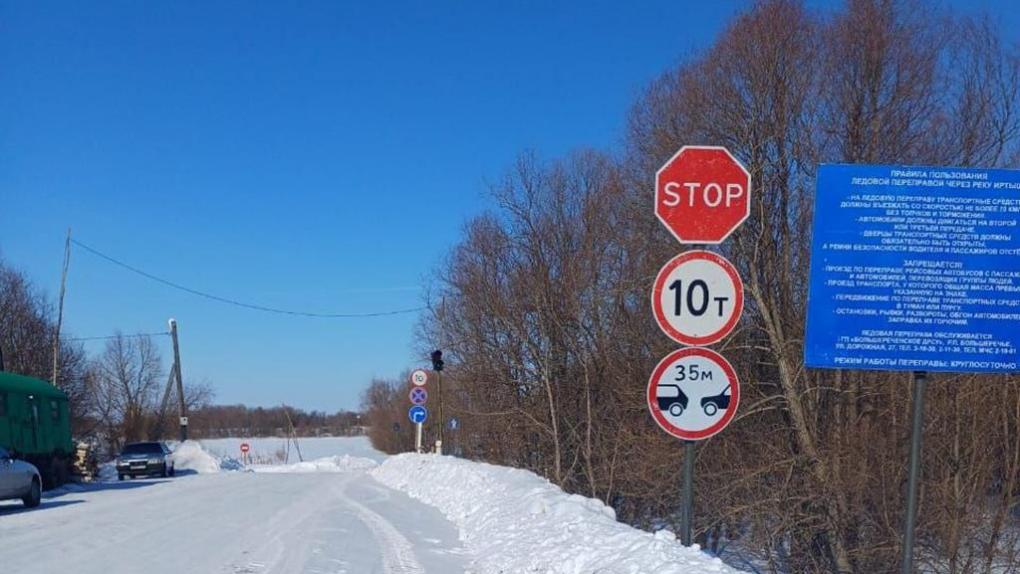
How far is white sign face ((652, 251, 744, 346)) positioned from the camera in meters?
7.09

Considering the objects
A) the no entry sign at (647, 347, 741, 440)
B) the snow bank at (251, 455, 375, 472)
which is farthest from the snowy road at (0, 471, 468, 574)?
the snow bank at (251, 455, 375, 472)

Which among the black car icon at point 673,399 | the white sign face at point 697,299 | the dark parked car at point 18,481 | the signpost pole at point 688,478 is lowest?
the dark parked car at point 18,481

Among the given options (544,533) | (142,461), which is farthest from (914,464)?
(142,461)

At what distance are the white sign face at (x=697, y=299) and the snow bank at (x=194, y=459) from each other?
148 feet

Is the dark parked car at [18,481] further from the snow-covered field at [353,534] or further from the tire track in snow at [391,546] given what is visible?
the tire track in snow at [391,546]

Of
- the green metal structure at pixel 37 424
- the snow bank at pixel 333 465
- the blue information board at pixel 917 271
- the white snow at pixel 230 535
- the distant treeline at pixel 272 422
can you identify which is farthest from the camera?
the distant treeline at pixel 272 422

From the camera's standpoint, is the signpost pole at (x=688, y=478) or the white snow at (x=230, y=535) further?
the white snow at (x=230, y=535)

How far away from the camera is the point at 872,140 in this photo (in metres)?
20.2

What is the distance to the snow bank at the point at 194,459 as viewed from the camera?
160 ft

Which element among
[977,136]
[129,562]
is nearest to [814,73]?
[977,136]

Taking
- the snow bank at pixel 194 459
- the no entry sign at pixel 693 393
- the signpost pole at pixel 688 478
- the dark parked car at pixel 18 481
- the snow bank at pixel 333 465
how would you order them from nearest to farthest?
the no entry sign at pixel 693 393 < the signpost pole at pixel 688 478 < the dark parked car at pixel 18 481 < the snow bank at pixel 333 465 < the snow bank at pixel 194 459

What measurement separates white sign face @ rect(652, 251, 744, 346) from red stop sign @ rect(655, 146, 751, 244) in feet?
0.96

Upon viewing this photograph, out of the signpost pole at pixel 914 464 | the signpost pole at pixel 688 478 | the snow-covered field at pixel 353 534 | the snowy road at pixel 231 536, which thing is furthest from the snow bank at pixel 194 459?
the signpost pole at pixel 914 464

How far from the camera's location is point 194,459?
4981 cm
